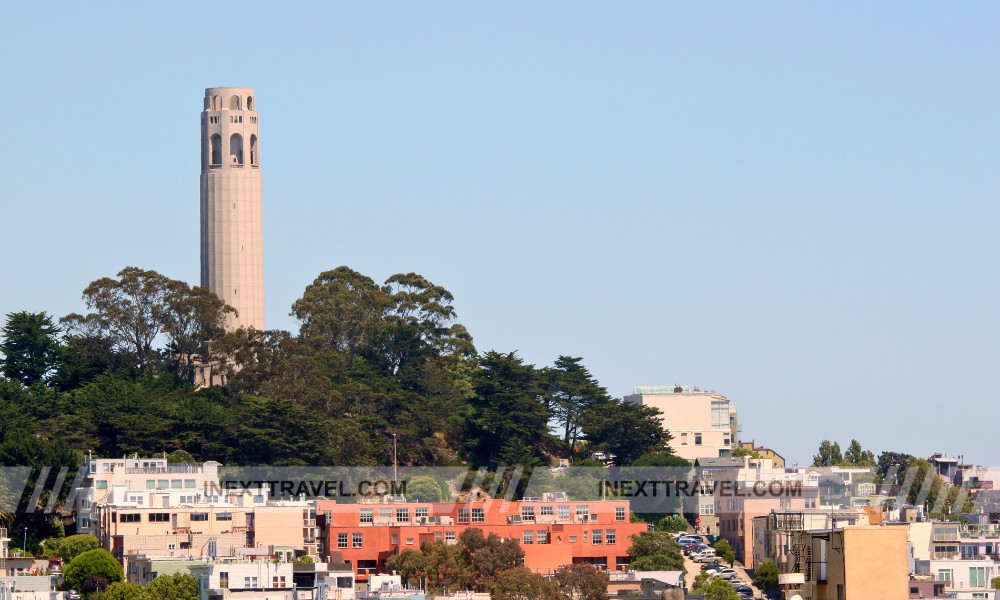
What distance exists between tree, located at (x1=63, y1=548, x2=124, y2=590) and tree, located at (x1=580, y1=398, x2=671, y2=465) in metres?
35.2

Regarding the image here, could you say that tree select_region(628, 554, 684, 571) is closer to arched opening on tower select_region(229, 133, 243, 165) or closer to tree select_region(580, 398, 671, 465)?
tree select_region(580, 398, 671, 465)

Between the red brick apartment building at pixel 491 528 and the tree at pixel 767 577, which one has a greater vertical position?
the red brick apartment building at pixel 491 528

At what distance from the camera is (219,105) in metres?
114

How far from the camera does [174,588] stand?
66.5 meters

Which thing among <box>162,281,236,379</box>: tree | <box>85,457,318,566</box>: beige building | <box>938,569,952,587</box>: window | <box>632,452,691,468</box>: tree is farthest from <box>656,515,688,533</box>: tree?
<box>162,281,236,379</box>: tree

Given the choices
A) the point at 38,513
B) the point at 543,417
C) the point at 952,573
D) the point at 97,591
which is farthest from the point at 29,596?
the point at 543,417

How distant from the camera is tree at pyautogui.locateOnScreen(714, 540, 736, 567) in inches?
3462

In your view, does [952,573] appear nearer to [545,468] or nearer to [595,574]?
[595,574]

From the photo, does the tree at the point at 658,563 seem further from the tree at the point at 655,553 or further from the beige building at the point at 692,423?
the beige building at the point at 692,423

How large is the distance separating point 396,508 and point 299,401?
52.3ft

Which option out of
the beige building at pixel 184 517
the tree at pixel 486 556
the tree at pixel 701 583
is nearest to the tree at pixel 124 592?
the beige building at pixel 184 517

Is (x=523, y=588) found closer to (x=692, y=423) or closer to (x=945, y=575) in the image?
(x=945, y=575)

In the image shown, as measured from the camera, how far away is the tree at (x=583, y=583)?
2864 inches

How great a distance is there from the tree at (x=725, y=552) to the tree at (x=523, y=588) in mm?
16493
